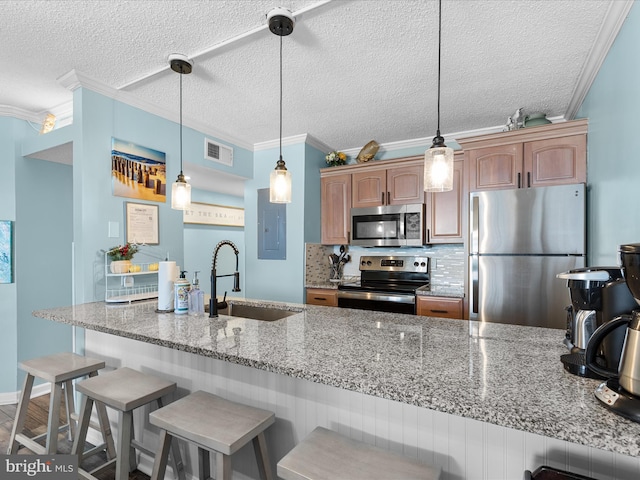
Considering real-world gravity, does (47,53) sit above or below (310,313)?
above

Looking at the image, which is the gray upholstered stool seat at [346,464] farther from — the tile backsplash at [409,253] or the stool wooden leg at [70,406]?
the tile backsplash at [409,253]

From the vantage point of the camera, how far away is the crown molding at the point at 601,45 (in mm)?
1577

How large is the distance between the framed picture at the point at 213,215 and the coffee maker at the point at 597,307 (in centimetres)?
461

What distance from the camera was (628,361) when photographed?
74cm

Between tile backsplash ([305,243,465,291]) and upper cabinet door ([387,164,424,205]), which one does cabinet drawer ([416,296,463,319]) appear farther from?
upper cabinet door ([387,164,424,205])

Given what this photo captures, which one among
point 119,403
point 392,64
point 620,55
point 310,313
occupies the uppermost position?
point 392,64

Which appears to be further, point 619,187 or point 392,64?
point 392,64

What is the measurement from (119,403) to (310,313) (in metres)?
0.97

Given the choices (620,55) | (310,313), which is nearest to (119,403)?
(310,313)

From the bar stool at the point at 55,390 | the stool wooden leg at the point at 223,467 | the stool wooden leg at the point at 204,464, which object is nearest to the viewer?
the stool wooden leg at the point at 223,467

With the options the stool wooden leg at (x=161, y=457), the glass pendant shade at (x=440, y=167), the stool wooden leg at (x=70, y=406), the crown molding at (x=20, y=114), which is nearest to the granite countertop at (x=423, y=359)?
the stool wooden leg at (x=161, y=457)

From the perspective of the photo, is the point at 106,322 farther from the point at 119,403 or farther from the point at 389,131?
the point at 389,131

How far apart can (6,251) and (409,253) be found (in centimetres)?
373

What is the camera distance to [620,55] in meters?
1.69
